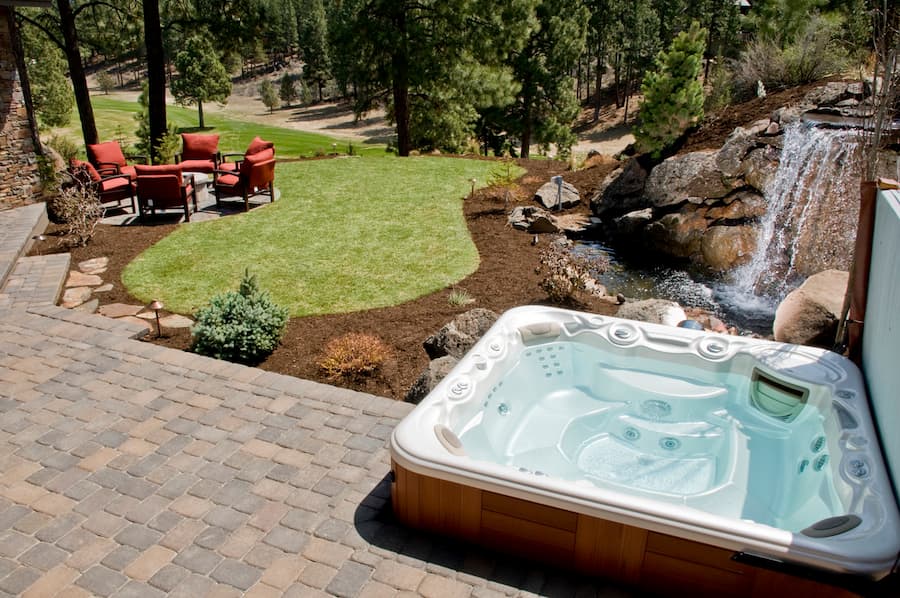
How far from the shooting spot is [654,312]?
696 centimetres

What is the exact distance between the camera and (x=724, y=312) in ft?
28.0

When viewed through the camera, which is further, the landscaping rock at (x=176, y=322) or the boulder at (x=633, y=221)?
the boulder at (x=633, y=221)

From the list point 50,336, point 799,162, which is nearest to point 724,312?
point 799,162

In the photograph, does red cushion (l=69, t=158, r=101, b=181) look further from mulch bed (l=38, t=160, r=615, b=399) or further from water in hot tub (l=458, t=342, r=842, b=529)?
water in hot tub (l=458, t=342, r=842, b=529)

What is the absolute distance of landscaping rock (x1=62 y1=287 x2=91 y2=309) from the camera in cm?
758

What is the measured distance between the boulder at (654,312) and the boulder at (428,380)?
2.41m

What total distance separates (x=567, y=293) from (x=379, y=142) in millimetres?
39681

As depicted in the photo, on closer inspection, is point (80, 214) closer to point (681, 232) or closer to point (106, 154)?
point (106, 154)

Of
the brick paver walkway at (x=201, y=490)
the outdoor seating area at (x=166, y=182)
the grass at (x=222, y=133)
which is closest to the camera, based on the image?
the brick paver walkway at (x=201, y=490)

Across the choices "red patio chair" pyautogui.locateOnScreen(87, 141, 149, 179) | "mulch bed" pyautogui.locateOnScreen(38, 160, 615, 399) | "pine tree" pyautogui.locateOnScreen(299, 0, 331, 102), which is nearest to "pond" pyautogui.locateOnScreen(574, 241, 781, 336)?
"mulch bed" pyautogui.locateOnScreen(38, 160, 615, 399)

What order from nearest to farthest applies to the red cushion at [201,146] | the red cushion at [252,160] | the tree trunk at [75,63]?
the red cushion at [252,160]
the red cushion at [201,146]
the tree trunk at [75,63]

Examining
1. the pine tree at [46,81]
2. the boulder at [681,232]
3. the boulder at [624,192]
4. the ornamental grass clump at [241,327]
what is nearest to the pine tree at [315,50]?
the pine tree at [46,81]

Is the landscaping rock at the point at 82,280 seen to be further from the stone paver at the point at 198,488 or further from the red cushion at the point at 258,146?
the red cushion at the point at 258,146

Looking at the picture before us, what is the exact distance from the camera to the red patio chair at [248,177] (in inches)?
435
